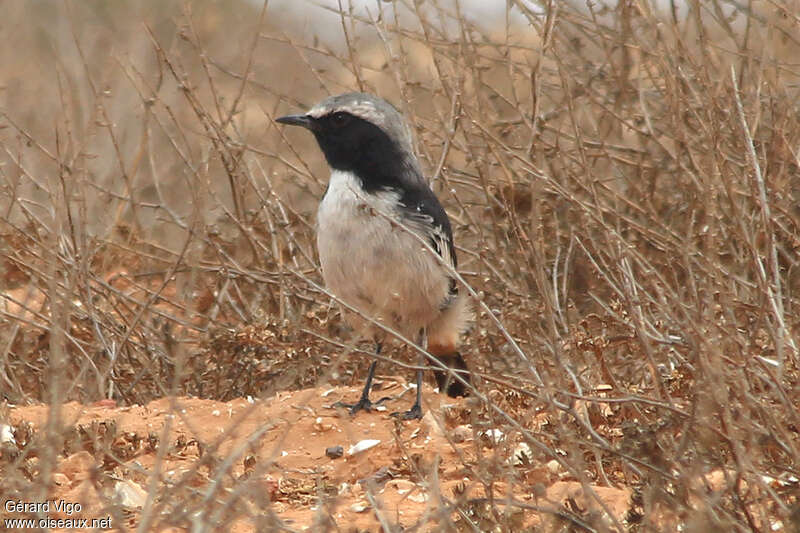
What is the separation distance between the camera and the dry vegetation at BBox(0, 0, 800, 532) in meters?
3.94

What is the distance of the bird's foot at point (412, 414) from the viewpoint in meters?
6.65

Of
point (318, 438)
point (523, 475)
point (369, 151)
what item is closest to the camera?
point (523, 475)

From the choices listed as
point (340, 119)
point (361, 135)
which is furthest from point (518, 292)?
point (340, 119)

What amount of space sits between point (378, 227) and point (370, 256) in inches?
6.4

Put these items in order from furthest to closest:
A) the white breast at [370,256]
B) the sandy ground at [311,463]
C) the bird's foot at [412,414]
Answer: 1. the bird's foot at [412,414]
2. the white breast at [370,256]
3. the sandy ground at [311,463]

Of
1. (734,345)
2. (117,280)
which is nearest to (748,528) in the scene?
(734,345)

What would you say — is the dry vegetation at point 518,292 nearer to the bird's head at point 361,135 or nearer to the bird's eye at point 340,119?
the bird's head at point 361,135

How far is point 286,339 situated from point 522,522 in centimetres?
289

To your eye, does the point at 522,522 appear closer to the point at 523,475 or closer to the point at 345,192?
the point at 523,475

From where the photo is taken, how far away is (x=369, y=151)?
673 cm

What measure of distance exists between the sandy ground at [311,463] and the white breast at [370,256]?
0.63 m

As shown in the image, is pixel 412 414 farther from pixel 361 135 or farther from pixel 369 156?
pixel 361 135

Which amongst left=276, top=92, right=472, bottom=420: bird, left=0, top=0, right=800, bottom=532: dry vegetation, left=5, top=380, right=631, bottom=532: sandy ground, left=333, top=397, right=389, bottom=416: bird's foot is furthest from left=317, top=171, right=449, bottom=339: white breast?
left=5, top=380, right=631, bottom=532: sandy ground

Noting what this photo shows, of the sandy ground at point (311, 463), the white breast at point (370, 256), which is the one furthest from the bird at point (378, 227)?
the sandy ground at point (311, 463)
